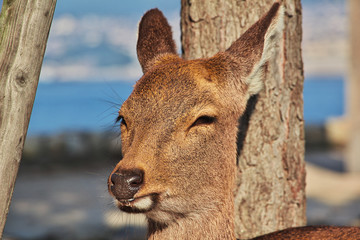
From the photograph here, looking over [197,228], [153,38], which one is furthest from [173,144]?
[153,38]

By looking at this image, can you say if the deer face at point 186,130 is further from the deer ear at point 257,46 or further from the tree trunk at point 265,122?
the tree trunk at point 265,122

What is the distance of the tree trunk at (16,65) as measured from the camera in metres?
3.17

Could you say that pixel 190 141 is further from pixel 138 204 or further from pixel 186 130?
pixel 138 204

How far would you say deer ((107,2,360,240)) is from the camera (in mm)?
3109

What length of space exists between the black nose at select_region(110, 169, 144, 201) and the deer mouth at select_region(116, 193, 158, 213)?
0.12 feet

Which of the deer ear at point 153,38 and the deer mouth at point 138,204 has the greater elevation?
the deer ear at point 153,38

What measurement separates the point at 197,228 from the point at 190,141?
589 millimetres

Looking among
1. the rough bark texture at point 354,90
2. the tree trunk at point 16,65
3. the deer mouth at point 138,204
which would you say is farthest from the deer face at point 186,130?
the rough bark texture at point 354,90

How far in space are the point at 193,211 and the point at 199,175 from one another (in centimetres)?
24

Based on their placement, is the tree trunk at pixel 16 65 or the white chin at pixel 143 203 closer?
the white chin at pixel 143 203

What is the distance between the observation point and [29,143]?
1285 cm

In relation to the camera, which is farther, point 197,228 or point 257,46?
point 257,46

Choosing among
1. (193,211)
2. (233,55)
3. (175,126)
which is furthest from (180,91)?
(193,211)

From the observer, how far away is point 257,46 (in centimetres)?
357
